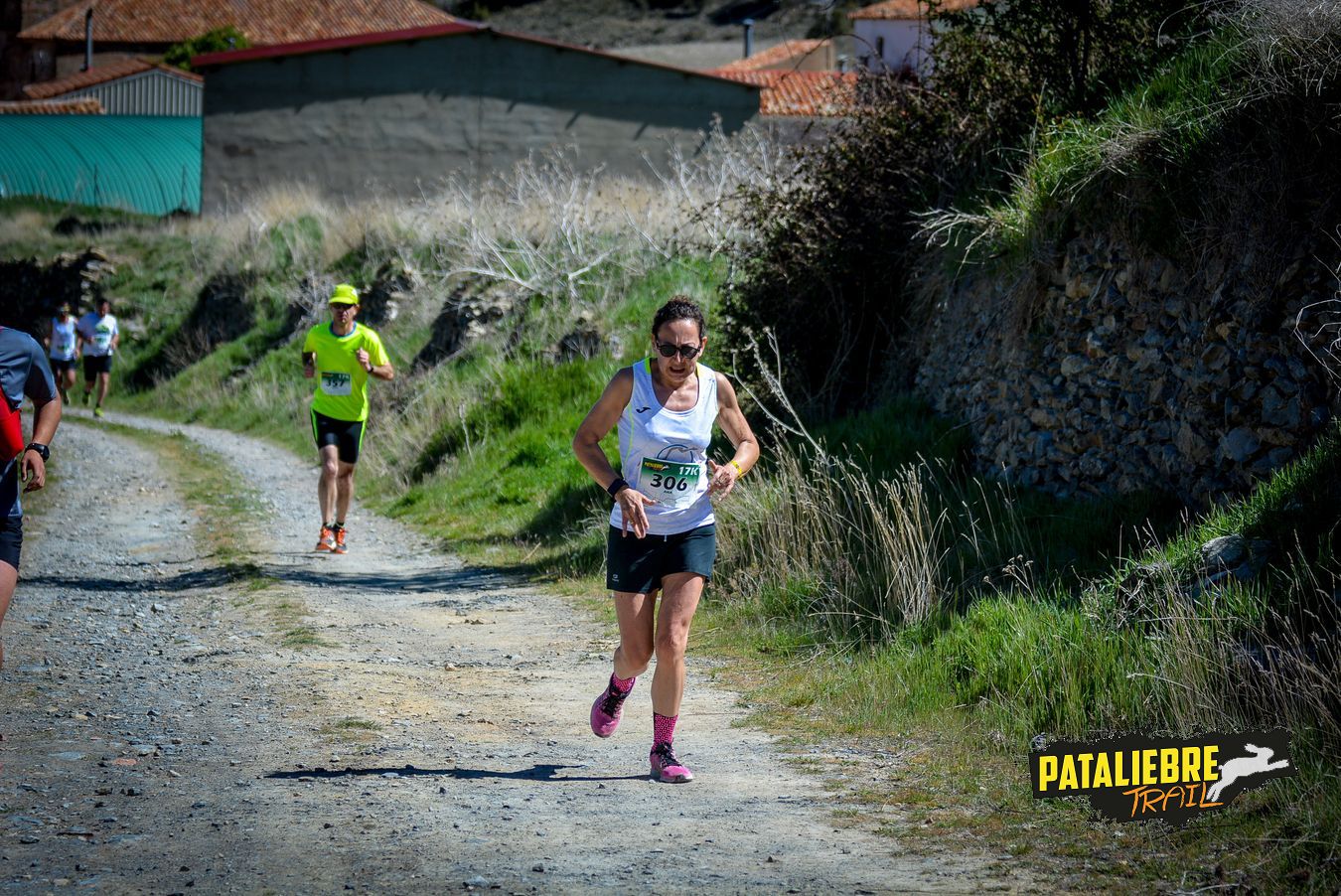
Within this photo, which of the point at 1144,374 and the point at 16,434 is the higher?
the point at 1144,374

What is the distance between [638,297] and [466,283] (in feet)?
16.4

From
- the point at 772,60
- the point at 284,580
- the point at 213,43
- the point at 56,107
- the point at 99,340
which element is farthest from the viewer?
the point at 213,43

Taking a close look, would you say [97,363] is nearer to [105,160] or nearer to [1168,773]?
[105,160]

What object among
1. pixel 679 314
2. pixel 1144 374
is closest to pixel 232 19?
pixel 1144 374

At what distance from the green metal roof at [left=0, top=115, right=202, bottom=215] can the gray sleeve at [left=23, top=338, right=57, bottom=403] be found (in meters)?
37.2

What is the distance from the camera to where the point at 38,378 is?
6.44 metres

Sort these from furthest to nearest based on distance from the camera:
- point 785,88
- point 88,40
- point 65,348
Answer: point 88,40, point 785,88, point 65,348

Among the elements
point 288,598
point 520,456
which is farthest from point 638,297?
point 288,598

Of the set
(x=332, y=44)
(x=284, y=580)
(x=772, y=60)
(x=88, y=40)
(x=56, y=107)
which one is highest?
(x=88, y=40)

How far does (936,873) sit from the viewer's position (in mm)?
4684

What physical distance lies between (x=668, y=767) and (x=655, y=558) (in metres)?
0.87

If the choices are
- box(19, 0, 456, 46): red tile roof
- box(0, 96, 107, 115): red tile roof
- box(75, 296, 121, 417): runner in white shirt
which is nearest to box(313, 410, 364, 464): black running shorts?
box(75, 296, 121, 417): runner in white shirt

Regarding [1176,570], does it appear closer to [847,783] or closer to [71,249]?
[847,783]

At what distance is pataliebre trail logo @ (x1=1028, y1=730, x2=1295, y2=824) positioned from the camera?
5168 mm
